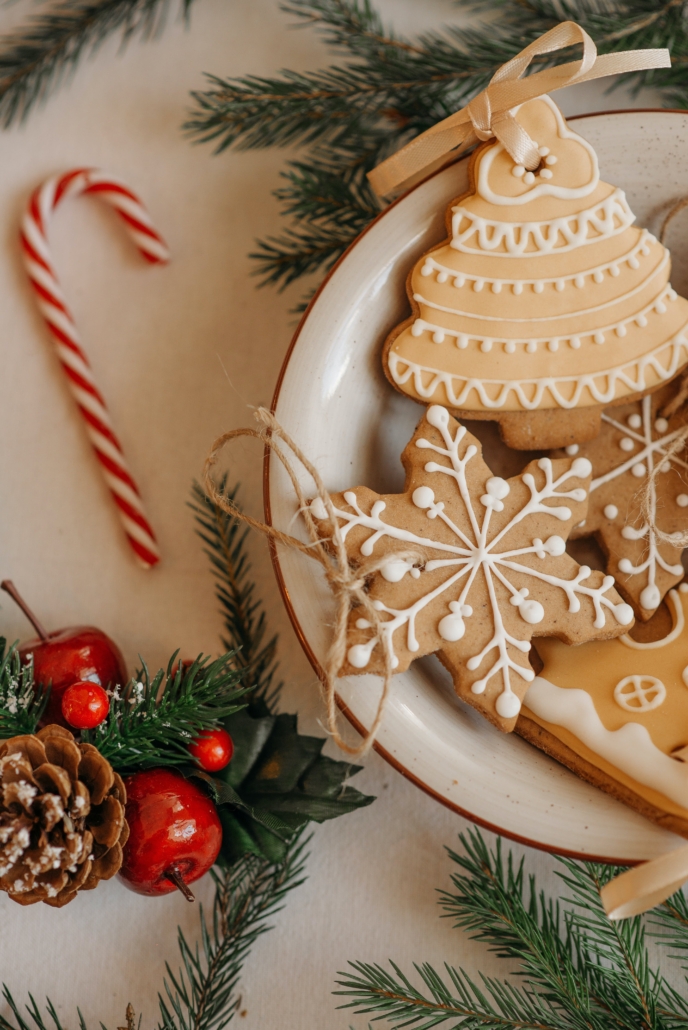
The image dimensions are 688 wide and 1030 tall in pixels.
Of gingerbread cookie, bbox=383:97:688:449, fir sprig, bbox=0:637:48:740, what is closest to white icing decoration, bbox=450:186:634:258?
gingerbread cookie, bbox=383:97:688:449

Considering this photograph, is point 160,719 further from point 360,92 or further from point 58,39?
point 58,39

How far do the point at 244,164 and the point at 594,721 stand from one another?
894 mm

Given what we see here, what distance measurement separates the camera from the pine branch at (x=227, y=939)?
878mm

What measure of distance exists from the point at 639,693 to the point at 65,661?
65 cm

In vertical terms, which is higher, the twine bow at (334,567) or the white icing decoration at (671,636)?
the twine bow at (334,567)

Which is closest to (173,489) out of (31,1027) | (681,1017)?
(31,1027)

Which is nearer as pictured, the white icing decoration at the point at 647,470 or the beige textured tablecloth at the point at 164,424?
the white icing decoration at the point at 647,470

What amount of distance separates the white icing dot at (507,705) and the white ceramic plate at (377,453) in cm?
6

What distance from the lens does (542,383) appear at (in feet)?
2.54

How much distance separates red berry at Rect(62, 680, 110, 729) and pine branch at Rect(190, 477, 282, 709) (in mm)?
225

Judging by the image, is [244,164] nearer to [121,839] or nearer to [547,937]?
[121,839]

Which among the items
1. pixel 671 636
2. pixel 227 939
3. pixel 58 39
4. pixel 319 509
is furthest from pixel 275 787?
pixel 58 39

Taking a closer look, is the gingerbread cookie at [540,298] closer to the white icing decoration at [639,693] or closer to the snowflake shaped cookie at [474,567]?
the snowflake shaped cookie at [474,567]

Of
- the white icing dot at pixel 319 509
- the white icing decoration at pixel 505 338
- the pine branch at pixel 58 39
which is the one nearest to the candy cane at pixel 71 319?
the pine branch at pixel 58 39
